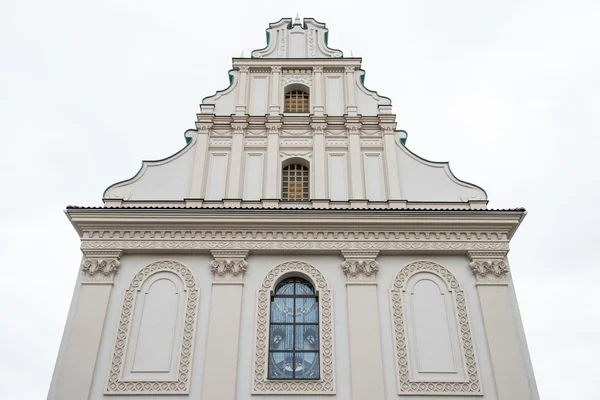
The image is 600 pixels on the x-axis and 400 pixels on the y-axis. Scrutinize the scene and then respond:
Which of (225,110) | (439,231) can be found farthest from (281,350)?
(225,110)

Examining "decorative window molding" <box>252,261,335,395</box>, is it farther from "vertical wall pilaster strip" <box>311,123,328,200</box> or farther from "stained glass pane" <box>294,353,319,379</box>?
"vertical wall pilaster strip" <box>311,123,328,200</box>

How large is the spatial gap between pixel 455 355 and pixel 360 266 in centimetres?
308

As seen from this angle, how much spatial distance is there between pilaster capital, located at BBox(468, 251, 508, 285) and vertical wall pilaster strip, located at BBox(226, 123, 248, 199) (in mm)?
6474

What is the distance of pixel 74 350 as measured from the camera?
43.8 ft

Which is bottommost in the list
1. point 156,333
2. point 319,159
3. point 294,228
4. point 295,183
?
point 156,333

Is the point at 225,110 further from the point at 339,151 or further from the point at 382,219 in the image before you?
the point at 382,219

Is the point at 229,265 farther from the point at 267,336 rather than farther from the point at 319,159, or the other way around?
the point at 319,159

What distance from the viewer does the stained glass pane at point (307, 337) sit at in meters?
13.7

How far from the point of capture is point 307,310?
14.3 meters

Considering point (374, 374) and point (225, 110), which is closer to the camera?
point (374, 374)

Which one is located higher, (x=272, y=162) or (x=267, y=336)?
(x=272, y=162)

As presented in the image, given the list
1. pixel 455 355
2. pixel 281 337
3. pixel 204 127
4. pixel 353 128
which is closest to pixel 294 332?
pixel 281 337

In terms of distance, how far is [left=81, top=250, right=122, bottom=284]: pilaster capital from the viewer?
47.3ft

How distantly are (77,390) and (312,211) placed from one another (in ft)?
22.7
